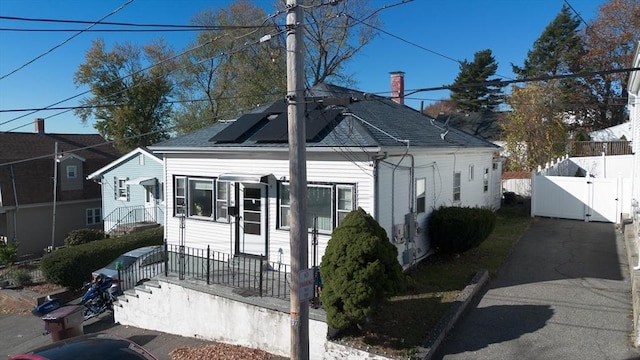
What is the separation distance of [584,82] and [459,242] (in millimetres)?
38007

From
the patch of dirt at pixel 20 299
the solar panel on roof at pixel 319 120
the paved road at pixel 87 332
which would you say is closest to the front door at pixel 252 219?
Answer: the solar panel on roof at pixel 319 120

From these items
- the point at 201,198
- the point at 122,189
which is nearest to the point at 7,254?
the point at 122,189

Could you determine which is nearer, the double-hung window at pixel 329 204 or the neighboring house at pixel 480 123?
the double-hung window at pixel 329 204

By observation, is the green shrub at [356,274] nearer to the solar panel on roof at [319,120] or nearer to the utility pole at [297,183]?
the utility pole at [297,183]

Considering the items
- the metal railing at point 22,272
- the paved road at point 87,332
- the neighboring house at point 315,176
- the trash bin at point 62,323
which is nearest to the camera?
the paved road at point 87,332

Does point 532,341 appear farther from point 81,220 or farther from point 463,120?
point 463,120

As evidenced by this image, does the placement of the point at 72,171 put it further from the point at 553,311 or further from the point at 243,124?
the point at 553,311

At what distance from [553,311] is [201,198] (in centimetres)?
976

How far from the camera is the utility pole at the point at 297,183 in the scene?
22.0 ft

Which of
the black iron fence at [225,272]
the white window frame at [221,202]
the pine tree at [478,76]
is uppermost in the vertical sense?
the pine tree at [478,76]

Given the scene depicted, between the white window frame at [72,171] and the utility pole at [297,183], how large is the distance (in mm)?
27212

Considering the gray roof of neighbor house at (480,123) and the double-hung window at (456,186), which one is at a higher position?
the gray roof of neighbor house at (480,123)

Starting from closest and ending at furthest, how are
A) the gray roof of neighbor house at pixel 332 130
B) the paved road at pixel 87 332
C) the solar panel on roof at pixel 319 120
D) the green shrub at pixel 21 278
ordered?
1. the paved road at pixel 87 332
2. the gray roof of neighbor house at pixel 332 130
3. the solar panel on roof at pixel 319 120
4. the green shrub at pixel 21 278

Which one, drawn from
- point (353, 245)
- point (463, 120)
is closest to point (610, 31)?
point (463, 120)
